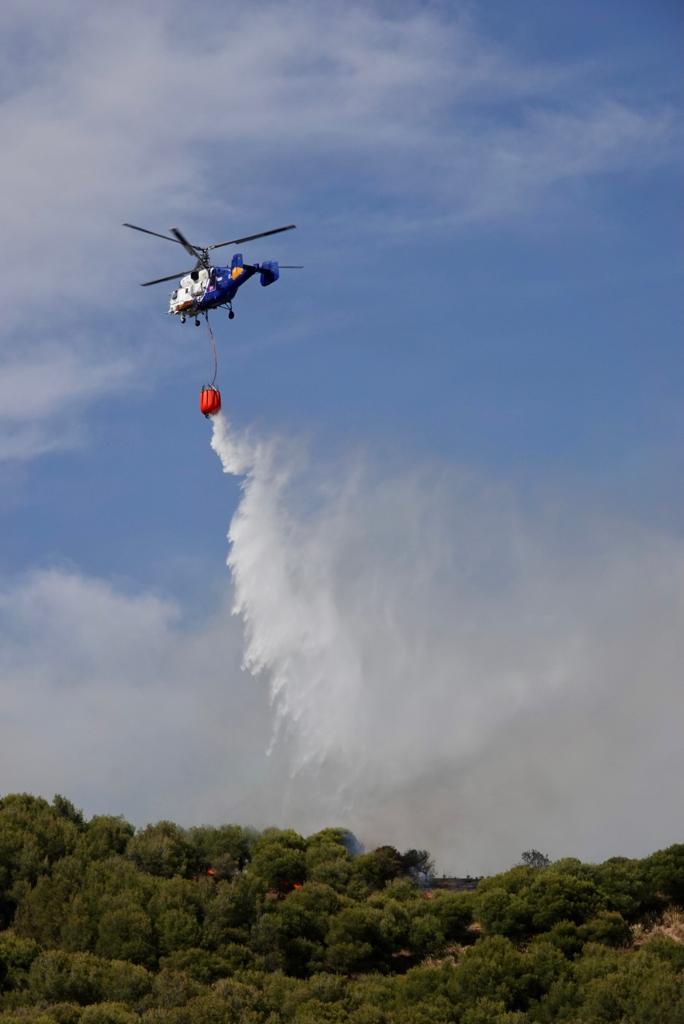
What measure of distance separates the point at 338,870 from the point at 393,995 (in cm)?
1761

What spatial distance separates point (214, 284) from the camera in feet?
314

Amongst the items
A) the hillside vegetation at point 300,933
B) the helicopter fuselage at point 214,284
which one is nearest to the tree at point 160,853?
the hillside vegetation at point 300,933

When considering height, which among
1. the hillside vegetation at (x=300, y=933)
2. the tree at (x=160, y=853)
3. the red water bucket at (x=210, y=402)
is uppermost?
the red water bucket at (x=210, y=402)

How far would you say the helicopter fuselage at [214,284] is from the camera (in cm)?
9550

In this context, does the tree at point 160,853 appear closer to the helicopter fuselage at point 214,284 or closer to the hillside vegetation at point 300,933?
the hillside vegetation at point 300,933

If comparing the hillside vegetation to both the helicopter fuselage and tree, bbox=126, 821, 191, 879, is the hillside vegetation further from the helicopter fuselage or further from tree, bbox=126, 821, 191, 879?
the helicopter fuselage

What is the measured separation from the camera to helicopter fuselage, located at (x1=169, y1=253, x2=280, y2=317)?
95.5 metres

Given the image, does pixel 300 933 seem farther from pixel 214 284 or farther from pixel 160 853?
pixel 214 284

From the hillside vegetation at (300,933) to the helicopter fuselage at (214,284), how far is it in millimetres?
31775

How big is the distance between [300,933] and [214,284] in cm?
3716

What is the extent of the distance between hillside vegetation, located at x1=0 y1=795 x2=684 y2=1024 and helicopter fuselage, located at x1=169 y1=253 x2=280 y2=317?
3178 centimetres

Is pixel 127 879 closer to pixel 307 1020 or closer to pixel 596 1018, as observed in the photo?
pixel 307 1020

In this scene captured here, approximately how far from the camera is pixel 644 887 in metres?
91.9

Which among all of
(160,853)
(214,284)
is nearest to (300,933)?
(160,853)
